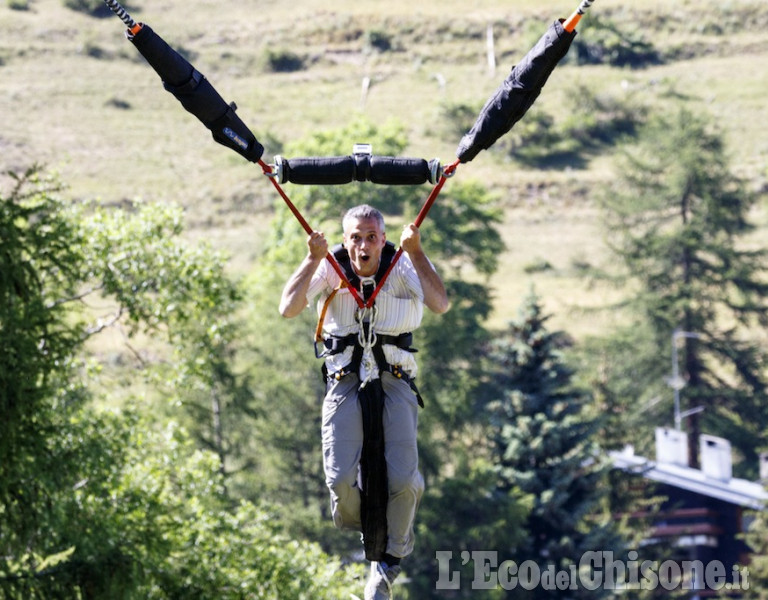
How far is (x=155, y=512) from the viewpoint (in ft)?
65.7

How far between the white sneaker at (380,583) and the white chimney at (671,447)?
33227 mm

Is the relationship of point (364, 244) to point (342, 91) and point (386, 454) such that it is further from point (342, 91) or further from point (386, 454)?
point (342, 91)

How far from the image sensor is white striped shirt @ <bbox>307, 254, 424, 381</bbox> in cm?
Result: 941

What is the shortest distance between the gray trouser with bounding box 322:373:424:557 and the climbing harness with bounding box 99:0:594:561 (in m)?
0.05

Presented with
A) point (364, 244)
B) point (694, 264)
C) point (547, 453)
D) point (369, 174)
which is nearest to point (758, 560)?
point (547, 453)

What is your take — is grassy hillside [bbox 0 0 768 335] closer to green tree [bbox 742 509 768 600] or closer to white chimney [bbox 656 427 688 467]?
white chimney [bbox 656 427 688 467]

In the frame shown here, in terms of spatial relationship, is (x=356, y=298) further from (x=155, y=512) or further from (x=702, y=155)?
(x=702, y=155)

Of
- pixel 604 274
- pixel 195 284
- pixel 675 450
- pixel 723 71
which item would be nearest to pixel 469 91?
pixel 723 71

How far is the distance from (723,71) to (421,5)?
21.6 metres

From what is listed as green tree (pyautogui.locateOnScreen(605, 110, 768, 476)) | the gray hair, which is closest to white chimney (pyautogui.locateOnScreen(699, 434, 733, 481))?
green tree (pyautogui.locateOnScreen(605, 110, 768, 476))

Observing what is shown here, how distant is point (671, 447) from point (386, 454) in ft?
111

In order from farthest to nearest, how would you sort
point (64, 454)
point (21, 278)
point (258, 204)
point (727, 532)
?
point (258, 204), point (727, 532), point (64, 454), point (21, 278)

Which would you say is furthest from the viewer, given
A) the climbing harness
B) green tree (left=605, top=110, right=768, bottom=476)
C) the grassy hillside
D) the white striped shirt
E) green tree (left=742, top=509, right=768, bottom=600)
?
the grassy hillside

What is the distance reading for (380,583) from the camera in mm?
9344
